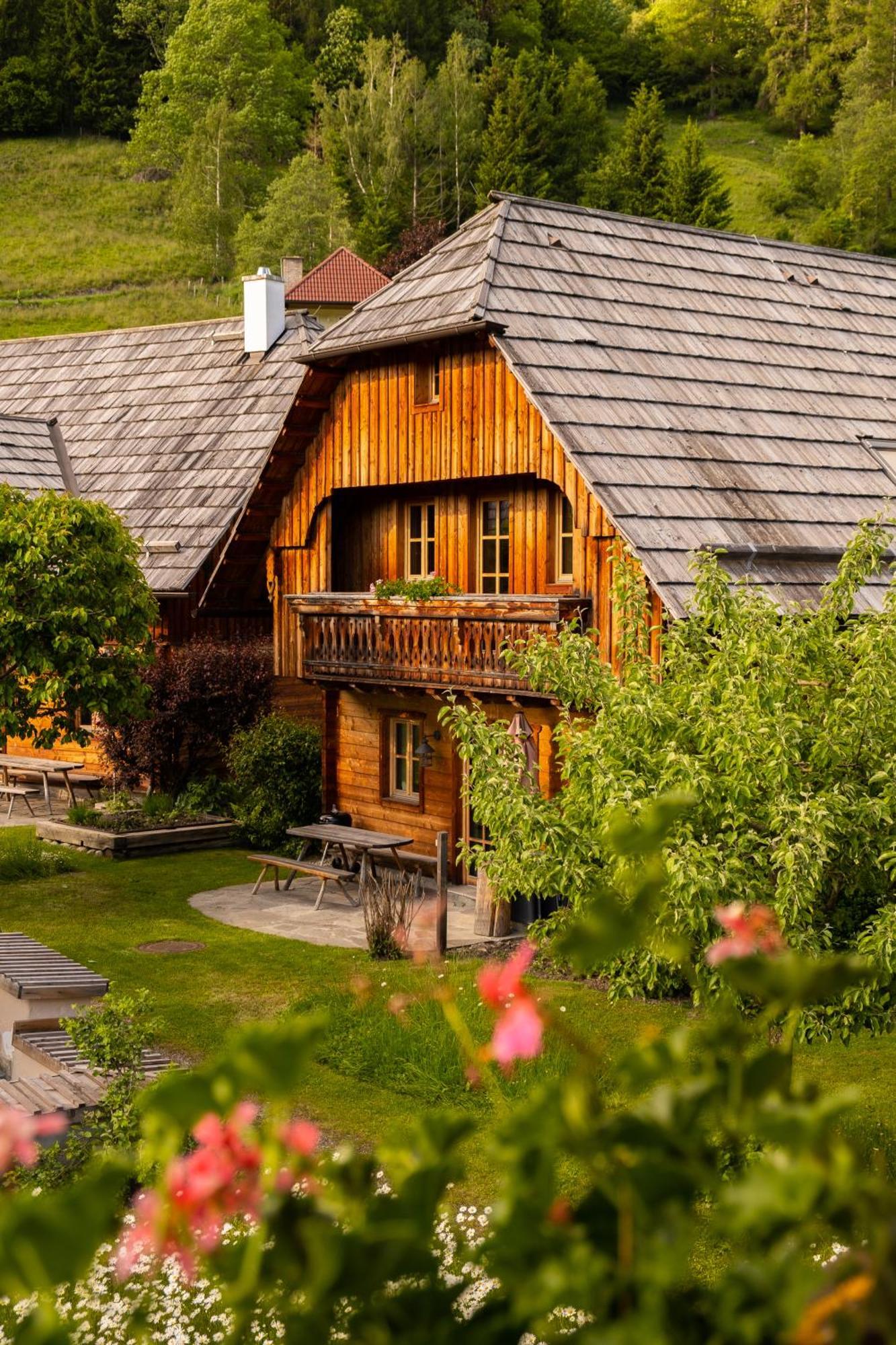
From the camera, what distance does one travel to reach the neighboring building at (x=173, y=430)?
23609mm

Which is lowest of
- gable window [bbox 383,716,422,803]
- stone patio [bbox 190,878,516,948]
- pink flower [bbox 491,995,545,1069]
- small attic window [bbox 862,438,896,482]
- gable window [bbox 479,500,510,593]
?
stone patio [bbox 190,878,516,948]

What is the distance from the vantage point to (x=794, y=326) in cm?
2023

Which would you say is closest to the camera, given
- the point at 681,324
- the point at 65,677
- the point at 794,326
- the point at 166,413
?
the point at 65,677

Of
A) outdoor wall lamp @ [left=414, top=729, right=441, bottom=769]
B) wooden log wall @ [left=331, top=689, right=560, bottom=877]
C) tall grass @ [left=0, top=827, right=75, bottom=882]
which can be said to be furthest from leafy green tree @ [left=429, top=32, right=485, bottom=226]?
tall grass @ [left=0, top=827, right=75, bottom=882]

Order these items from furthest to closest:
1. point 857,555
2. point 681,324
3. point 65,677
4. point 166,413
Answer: point 166,413
point 681,324
point 65,677
point 857,555

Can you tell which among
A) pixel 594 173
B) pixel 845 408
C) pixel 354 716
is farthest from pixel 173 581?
pixel 594 173

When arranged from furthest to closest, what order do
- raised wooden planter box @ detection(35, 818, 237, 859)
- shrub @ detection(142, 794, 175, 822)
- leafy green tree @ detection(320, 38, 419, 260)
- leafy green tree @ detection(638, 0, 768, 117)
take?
1. leafy green tree @ detection(638, 0, 768, 117)
2. leafy green tree @ detection(320, 38, 419, 260)
3. shrub @ detection(142, 794, 175, 822)
4. raised wooden planter box @ detection(35, 818, 237, 859)

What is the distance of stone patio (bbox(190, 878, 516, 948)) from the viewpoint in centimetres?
1583

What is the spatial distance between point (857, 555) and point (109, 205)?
7556 centimetres

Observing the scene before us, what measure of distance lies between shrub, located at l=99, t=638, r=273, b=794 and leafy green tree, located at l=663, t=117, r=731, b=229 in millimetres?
38976

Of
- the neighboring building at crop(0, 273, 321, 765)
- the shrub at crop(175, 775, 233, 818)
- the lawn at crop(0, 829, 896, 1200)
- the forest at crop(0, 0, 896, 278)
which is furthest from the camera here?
the forest at crop(0, 0, 896, 278)

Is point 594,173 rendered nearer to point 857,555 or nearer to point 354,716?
point 354,716

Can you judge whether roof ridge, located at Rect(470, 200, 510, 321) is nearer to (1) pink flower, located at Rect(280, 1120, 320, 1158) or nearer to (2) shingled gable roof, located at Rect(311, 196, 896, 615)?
(2) shingled gable roof, located at Rect(311, 196, 896, 615)

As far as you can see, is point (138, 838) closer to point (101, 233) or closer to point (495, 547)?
point (495, 547)
